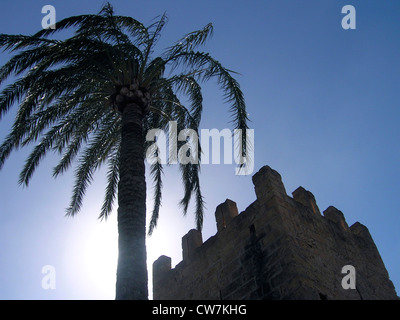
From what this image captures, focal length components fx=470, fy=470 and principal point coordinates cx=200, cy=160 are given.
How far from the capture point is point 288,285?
8.35 meters

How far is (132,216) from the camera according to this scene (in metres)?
7.31

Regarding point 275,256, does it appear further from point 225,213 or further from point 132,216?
point 132,216

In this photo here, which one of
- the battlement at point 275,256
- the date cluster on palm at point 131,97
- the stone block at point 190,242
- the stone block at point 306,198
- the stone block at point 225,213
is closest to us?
the battlement at point 275,256

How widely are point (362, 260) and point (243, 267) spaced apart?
322 centimetres

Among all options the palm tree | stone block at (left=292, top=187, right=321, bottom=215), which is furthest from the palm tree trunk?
stone block at (left=292, top=187, right=321, bottom=215)

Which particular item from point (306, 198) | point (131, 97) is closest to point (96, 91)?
point (131, 97)

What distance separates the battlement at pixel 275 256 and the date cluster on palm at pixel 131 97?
2969 mm

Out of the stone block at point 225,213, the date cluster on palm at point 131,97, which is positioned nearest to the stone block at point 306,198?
the stone block at point 225,213

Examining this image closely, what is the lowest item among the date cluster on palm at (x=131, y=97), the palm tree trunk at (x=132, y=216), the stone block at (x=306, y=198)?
the palm tree trunk at (x=132, y=216)

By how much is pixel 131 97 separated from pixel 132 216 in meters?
2.78

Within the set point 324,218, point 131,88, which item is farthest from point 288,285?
point 131,88

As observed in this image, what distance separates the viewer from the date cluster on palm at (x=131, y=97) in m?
9.12

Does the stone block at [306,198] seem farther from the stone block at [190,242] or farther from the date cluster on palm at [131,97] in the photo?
the date cluster on palm at [131,97]
